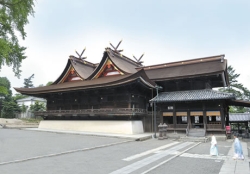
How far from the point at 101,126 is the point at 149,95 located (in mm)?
8273

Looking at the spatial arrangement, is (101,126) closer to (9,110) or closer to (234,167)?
Answer: (234,167)

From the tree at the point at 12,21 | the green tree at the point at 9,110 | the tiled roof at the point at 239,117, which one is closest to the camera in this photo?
the tree at the point at 12,21

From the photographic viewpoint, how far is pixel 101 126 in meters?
25.9

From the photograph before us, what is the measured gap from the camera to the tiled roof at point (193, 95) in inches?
812

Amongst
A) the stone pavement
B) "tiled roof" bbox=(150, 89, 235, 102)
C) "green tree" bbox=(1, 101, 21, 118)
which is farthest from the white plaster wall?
"green tree" bbox=(1, 101, 21, 118)

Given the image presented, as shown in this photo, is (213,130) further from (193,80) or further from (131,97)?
(131,97)

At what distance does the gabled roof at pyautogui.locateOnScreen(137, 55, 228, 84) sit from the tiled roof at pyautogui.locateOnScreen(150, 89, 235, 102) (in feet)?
6.46

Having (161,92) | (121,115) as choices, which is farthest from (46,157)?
(161,92)

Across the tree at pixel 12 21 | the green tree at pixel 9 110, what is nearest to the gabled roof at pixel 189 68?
the tree at pixel 12 21

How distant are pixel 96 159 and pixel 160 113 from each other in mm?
14993

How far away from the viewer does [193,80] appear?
25047mm

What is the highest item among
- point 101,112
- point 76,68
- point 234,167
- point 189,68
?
point 76,68

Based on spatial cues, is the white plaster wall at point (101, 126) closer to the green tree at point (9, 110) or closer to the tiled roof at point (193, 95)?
the tiled roof at point (193, 95)

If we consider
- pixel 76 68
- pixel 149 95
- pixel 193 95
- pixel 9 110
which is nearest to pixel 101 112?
pixel 149 95
